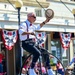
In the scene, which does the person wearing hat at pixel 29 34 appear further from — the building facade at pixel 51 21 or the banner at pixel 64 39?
the banner at pixel 64 39

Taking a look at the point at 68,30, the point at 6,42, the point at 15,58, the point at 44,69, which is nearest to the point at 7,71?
the point at 15,58

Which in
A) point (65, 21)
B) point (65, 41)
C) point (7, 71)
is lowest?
point (7, 71)

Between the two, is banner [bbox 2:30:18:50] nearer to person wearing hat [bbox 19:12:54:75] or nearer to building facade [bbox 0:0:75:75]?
building facade [bbox 0:0:75:75]

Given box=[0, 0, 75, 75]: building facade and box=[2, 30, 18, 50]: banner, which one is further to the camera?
box=[2, 30, 18, 50]: banner

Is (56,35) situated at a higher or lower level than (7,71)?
higher

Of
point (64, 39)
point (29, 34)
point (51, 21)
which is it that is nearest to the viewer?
point (29, 34)

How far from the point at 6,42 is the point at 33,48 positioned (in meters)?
5.53

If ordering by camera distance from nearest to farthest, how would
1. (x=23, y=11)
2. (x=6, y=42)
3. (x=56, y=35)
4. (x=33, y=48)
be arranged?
(x=33, y=48) → (x=6, y=42) → (x=23, y=11) → (x=56, y=35)

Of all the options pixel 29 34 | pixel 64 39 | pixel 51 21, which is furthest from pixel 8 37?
pixel 29 34

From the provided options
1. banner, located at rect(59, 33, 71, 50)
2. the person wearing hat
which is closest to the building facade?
banner, located at rect(59, 33, 71, 50)

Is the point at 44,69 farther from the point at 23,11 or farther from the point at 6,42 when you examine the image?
the point at 23,11

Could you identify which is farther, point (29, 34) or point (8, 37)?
point (8, 37)

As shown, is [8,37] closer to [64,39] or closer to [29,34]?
[64,39]

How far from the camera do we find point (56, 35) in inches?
685
